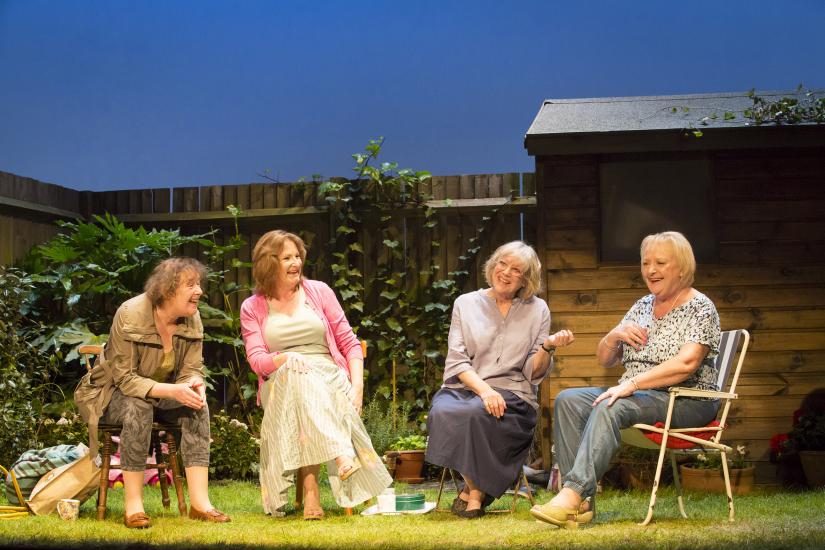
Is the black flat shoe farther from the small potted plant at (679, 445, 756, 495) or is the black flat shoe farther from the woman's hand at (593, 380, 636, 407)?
the small potted plant at (679, 445, 756, 495)

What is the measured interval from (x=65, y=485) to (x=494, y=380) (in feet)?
6.40

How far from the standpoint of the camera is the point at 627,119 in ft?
17.2

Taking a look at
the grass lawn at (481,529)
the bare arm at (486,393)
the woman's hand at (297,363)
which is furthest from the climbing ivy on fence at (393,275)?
the woman's hand at (297,363)

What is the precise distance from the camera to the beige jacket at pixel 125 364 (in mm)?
3719

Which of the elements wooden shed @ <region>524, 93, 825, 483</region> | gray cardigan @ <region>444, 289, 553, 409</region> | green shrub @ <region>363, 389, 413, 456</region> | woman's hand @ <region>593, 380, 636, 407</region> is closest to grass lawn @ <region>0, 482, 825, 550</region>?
woman's hand @ <region>593, 380, 636, 407</region>

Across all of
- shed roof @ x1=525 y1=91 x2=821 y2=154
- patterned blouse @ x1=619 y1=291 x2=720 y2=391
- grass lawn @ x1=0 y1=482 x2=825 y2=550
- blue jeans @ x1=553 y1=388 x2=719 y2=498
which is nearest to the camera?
grass lawn @ x1=0 y1=482 x2=825 y2=550

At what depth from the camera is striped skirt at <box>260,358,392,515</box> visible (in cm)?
378

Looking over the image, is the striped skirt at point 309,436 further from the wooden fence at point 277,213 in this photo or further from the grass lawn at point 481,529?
the wooden fence at point 277,213

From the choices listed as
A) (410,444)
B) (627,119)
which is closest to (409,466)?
(410,444)

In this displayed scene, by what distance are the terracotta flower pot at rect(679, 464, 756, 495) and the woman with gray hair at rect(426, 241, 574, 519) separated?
130cm

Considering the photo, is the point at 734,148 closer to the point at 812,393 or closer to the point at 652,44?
the point at 812,393

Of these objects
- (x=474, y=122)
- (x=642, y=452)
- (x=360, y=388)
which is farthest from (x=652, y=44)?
(x=360, y=388)

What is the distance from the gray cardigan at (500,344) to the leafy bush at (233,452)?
6.50ft

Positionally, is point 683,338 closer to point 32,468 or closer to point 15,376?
point 32,468
